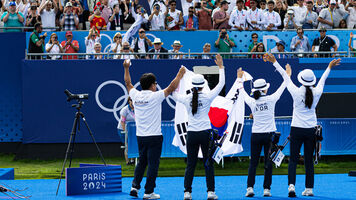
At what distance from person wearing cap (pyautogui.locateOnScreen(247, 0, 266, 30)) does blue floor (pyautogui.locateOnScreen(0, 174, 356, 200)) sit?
7031mm

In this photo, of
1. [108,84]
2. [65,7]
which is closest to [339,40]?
[108,84]

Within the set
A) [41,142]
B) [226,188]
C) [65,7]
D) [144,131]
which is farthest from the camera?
[65,7]

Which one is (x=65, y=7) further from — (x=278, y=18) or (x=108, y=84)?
(x=278, y=18)

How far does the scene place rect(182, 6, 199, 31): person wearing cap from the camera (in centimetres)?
2062

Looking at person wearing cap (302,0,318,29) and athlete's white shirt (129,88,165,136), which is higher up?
person wearing cap (302,0,318,29)

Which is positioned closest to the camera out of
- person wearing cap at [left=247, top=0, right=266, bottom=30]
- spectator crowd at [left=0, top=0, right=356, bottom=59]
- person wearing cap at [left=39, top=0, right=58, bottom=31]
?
spectator crowd at [left=0, top=0, right=356, bottom=59]

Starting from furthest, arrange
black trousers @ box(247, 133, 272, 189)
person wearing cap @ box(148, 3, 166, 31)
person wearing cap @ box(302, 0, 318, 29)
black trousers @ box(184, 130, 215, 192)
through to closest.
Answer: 1. person wearing cap @ box(302, 0, 318, 29)
2. person wearing cap @ box(148, 3, 166, 31)
3. black trousers @ box(247, 133, 272, 189)
4. black trousers @ box(184, 130, 215, 192)

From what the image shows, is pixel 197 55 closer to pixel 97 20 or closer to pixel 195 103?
pixel 97 20

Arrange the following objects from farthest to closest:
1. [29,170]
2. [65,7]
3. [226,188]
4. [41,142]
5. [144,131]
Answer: [65,7], [41,142], [29,170], [226,188], [144,131]

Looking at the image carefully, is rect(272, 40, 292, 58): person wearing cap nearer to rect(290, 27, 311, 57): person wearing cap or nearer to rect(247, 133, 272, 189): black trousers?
rect(290, 27, 311, 57): person wearing cap

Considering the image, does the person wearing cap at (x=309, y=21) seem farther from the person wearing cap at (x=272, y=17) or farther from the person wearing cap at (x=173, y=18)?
the person wearing cap at (x=173, y=18)

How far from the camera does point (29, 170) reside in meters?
16.8

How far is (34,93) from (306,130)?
1009 centimetres

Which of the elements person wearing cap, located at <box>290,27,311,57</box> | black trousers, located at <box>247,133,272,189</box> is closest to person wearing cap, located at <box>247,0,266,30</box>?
person wearing cap, located at <box>290,27,311,57</box>
